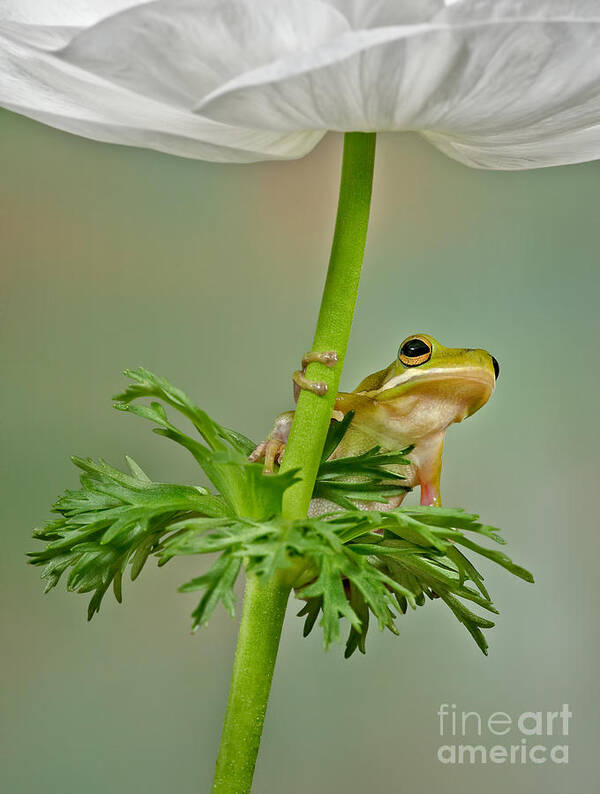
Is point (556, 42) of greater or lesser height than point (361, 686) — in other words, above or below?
below

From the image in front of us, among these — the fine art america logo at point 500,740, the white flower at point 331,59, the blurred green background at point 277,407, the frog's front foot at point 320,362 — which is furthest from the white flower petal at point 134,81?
the fine art america logo at point 500,740

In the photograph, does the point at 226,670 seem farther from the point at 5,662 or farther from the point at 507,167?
the point at 507,167

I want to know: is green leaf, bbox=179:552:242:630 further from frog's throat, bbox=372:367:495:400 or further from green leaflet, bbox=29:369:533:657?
frog's throat, bbox=372:367:495:400

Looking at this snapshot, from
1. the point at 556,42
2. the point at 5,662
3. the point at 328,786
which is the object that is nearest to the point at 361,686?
the point at 328,786

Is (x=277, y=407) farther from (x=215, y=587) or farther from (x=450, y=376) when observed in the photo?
(x=215, y=587)

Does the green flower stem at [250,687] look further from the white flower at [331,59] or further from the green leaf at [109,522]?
the white flower at [331,59]

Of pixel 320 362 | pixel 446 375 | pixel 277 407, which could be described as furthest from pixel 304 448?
pixel 277 407
